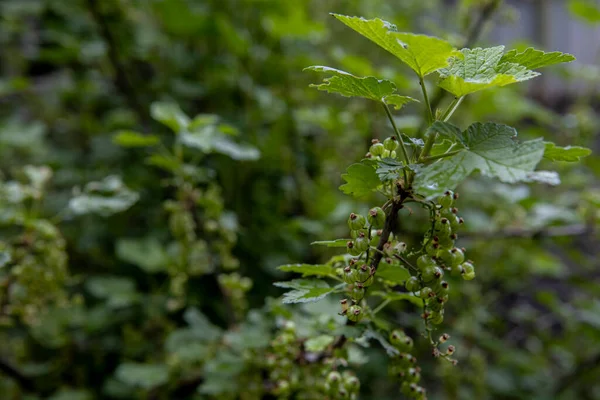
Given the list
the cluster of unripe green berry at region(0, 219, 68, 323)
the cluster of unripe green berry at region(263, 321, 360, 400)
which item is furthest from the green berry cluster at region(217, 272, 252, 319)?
the cluster of unripe green berry at region(0, 219, 68, 323)

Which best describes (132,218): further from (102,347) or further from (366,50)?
(366,50)

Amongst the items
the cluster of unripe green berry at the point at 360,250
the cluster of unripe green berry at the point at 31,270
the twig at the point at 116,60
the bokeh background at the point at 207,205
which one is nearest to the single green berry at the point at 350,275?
the cluster of unripe green berry at the point at 360,250

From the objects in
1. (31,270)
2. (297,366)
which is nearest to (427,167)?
(297,366)

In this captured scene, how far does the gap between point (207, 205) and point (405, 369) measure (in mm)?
498

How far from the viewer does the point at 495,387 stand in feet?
5.19

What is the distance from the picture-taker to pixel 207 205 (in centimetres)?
92

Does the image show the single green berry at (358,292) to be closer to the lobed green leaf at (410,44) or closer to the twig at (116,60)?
the lobed green leaf at (410,44)

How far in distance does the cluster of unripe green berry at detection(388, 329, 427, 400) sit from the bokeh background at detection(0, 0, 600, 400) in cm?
35

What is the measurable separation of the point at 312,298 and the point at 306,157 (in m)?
1.09

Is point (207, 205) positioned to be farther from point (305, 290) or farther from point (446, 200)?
point (446, 200)

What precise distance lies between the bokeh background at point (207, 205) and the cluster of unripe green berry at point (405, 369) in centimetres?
35

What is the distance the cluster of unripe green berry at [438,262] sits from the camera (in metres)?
0.50

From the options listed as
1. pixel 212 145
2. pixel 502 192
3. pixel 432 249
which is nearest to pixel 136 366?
pixel 212 145

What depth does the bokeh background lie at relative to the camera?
0.99 meters
